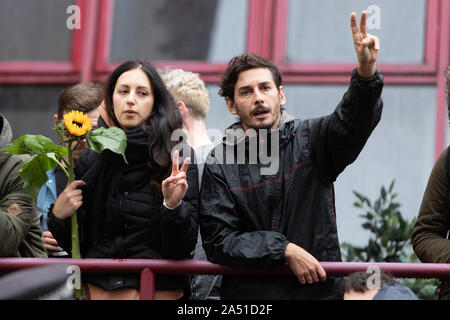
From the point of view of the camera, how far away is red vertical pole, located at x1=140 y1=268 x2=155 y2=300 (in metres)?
4.11

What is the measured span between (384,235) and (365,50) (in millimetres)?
2785

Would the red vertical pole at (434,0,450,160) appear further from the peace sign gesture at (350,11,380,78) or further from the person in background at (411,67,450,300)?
the peace sign gesture at (350,11,380,78)

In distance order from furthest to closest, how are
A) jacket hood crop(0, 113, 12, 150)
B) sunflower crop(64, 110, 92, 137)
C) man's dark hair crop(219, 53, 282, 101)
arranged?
jacket hood crop(0, 113, 12, 150), man's dark hair crop(219, 53, 282, 101), sunflower crop(64, 110, 92, 137)

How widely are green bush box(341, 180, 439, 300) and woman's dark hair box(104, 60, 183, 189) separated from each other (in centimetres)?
236

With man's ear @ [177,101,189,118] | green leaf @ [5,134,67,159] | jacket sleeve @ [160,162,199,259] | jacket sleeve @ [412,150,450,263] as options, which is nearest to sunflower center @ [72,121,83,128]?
green leaf @ [5,134,67,159]

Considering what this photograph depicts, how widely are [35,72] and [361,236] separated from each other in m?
3.35

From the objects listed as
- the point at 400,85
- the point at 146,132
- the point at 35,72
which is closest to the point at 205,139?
the point at 146,132

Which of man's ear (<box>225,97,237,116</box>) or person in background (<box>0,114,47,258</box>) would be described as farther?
man's ear (<box>225,97,237,116</box>)

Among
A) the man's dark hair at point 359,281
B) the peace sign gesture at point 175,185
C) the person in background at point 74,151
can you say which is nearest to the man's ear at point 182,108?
the person in background at point 74,151

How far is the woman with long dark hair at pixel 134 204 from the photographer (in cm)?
418

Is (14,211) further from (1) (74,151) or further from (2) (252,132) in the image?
(2) (252,132)

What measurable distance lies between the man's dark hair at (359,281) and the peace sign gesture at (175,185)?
2.80 feet

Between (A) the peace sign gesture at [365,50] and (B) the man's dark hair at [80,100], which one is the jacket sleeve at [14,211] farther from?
(A) the peace sign gesture at [365,50]
